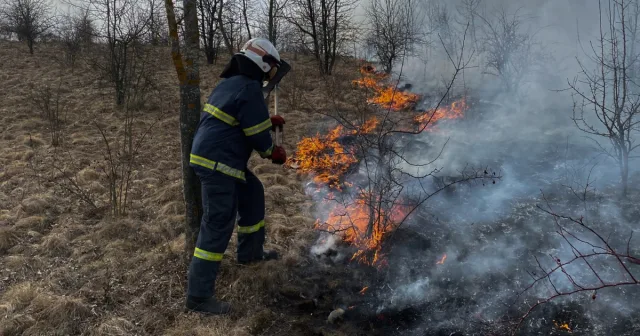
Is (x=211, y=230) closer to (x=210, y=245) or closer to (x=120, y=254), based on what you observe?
(x=210, y=245)

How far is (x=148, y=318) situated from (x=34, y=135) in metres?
7.22

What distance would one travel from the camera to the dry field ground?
315 centimetres

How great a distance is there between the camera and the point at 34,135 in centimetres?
837

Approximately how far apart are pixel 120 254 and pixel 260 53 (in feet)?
8.28

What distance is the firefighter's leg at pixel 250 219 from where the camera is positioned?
3.77 metres

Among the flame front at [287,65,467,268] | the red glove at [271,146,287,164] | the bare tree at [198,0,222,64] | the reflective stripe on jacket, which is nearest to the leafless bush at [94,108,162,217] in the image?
the reflective stripe on jacket

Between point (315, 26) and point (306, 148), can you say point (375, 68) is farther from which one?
point (306, 148)

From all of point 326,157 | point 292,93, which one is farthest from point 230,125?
point 292,93

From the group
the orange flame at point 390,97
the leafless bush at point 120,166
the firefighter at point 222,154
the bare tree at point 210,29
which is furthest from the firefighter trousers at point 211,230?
the bare tree at point 210,29

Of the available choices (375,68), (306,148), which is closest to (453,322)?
(306,148)

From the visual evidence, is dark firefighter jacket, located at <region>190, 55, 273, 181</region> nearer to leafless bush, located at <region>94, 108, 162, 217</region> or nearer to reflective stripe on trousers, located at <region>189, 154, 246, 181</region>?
reflective stripe on trousers, located at <region>189, 154, 246, 181</region>

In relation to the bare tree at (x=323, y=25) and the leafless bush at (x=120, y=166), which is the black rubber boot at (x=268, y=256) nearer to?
the leafless bush at (x=120, y=166)

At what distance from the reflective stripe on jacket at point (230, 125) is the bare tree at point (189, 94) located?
0.31 meters

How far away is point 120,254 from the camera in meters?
4.10
